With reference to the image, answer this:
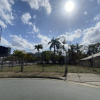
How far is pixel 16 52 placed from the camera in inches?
1325

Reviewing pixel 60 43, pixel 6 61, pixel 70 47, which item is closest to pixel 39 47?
pixel 60 43

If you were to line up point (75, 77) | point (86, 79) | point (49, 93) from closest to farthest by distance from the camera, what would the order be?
point (49, 93), point (86, 79), point (75, 77)

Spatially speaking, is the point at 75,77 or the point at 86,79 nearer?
the point at 86,79

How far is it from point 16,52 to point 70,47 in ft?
76.7

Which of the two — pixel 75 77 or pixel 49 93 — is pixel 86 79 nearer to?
pixel 75 77

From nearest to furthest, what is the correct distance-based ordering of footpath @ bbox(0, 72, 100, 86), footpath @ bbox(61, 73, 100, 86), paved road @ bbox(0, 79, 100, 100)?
paved road @ bbox(0, 79, 100, 100) → footpath @ bbox(61, 73, 100, 86) → footpath @ bbox(0, 72, 100, 86)

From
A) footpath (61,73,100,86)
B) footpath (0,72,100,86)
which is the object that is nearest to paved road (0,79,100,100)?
footpath (61,73,100,86)

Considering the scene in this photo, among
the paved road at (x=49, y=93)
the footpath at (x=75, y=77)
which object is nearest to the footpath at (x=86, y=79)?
the footpath at (x=75, y=77)

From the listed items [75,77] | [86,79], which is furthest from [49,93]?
[75,77]

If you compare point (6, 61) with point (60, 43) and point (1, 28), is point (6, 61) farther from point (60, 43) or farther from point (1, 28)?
point (60, 43)

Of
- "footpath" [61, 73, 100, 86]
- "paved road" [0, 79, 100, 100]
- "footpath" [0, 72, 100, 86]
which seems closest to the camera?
"paved road" [0, 79, 100, 100]

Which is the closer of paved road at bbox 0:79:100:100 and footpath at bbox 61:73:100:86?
paved road at bbox 0:79:100:100

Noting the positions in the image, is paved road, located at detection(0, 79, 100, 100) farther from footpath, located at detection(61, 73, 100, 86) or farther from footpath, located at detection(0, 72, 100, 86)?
footpath, located at detection(0, 72, 100, 86)

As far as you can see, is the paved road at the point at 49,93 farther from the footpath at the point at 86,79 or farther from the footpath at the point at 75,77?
the footpath at the point at 75,77
